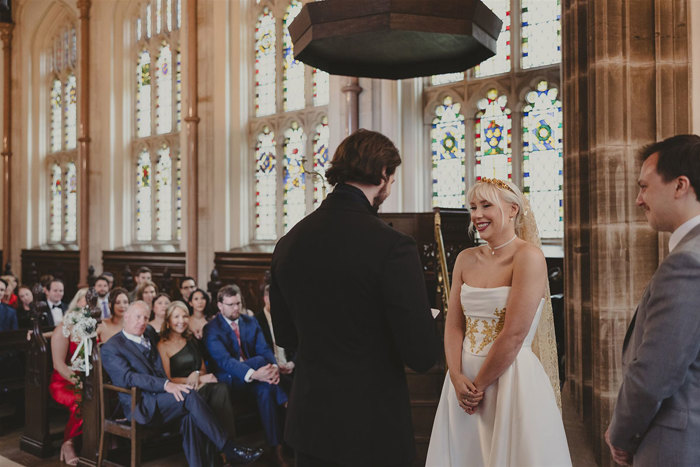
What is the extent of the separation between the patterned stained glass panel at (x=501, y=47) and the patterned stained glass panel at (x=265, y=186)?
3.87 metres

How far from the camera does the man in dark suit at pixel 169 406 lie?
451cm

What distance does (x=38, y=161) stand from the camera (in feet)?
49.8

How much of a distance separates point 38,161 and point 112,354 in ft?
39.9

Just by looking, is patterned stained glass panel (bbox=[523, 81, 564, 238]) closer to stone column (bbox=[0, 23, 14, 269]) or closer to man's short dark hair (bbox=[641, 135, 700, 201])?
man's short dark hair (bbox=[641, 135, 700, 201])

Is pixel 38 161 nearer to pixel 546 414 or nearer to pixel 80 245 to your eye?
pixel 80 245

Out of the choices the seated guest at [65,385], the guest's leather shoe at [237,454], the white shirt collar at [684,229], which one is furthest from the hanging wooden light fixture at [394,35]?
the seated guest at [65,385]

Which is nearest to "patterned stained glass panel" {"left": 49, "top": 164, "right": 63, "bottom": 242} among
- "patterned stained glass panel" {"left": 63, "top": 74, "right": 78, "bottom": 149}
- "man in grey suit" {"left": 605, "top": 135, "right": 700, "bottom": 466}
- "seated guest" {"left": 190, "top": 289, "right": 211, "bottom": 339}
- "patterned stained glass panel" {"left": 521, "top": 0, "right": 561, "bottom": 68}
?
"patterned stained glass panel" {"left": 63, "top": 74, "right": 78, "bottom": 149}

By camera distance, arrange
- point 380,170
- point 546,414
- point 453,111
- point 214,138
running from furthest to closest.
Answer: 1. point 214,138
2. point 453,111
3. point 546,414
4. point 380,170

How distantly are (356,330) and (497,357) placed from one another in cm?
90

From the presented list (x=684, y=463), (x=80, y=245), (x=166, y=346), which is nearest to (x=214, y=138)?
(x=80, y=245)

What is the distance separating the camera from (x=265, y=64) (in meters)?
10.9

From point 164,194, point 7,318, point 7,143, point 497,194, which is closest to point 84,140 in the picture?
point 164,194

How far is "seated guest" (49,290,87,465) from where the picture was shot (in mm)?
5176

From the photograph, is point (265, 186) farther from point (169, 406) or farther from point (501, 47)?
point (169, 406)
